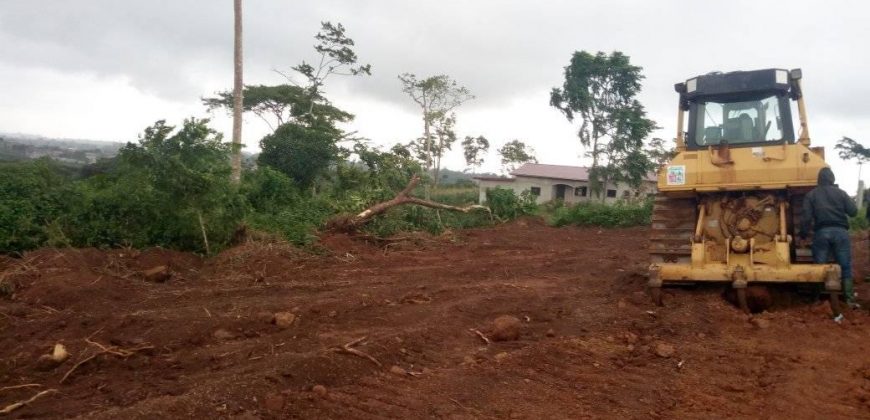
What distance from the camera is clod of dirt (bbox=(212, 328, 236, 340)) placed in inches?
254

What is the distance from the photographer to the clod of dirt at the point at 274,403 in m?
4.41

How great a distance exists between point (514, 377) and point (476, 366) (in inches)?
15.0

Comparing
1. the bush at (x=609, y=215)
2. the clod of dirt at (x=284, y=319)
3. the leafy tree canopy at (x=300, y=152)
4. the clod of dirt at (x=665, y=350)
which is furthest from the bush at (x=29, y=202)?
the bush at (x=609, y=215)

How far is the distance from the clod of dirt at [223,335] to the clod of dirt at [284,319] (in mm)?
506

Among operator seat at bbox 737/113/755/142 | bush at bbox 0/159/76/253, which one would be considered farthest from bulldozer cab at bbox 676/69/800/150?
bush at bbox 0/159/76/253

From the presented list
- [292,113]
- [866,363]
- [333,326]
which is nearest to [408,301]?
[333,326]

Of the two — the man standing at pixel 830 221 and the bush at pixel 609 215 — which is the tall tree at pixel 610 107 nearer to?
the bush at pixel 609 215

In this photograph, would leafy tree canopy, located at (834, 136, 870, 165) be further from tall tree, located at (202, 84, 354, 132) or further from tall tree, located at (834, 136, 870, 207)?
tall tree, located at (202, 84, 354, 132)

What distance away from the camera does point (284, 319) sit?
6930 millimetres

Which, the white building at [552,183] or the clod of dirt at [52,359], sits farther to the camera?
the white building at [552,183]

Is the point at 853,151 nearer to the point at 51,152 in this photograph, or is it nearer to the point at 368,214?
the point at 368,214

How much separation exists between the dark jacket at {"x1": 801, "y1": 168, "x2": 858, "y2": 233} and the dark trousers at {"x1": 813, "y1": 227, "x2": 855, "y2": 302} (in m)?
0.08

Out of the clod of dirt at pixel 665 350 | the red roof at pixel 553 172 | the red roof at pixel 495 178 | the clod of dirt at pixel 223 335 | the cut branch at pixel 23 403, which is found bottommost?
the cut branch at pixel 23 403

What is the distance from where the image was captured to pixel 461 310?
7.69 meters
